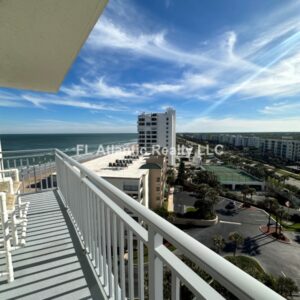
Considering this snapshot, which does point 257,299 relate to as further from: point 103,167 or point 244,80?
point 244,80

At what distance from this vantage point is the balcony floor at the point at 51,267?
1521mm

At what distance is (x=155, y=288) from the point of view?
0.77m

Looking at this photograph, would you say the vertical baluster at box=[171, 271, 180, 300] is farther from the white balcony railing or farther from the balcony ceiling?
the balcony ceiling

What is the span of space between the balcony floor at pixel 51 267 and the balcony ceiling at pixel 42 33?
6.83ft

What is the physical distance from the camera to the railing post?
73cm

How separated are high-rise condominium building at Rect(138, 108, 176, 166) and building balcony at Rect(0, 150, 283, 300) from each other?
122 feet

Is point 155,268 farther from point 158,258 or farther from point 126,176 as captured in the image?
point 126,176

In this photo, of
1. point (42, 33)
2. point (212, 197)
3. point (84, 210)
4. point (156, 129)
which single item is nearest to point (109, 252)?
point (84, 210)

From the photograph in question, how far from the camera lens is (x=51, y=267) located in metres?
1.81

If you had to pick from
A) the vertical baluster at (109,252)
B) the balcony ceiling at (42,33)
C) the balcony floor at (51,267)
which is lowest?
the balcony floor at (51,267)

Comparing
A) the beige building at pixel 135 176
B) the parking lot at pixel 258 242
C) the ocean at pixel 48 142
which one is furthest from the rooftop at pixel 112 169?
the parking lot at pixel 258 242

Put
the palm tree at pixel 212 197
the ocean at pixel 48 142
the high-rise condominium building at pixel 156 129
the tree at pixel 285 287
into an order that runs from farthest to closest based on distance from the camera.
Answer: the ocean at pixel 48 142 → the high-rise condominium building at pixel 156 129 → the palm tree at pixel 212 197 → the tree at pixel 285 287

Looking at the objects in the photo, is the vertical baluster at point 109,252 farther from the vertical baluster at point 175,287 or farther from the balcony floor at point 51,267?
the vertical baluster at point 175,287

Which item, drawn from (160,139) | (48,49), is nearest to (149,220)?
(48,49)
